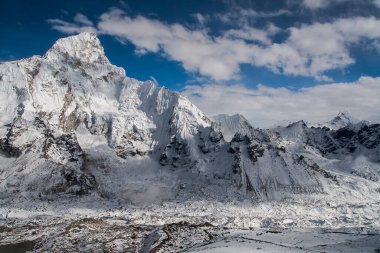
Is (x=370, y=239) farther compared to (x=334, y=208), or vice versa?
(x=334, y=208)

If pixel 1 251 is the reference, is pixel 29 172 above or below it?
above

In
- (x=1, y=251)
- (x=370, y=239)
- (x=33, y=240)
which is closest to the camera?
(x=370, y=239)

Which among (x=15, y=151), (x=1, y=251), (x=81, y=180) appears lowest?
(x=1, y=251)

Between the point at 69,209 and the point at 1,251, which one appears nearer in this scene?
the point at 1,251

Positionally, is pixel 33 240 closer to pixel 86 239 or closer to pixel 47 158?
pixel 86 239

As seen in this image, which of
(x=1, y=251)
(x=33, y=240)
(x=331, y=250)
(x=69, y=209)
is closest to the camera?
(x=331, y=250)

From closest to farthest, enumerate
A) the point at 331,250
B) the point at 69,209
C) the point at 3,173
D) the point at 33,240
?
1. the point at 331,250
2. the point at 33,240
3. the point at 69,209
4. the point at 3,173

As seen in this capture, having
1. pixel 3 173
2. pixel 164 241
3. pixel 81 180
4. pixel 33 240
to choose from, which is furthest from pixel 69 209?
pixel 164 241

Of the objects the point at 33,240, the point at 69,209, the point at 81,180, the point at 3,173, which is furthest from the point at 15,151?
the point at 33,240

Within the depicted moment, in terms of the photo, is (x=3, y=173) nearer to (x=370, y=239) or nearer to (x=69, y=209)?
(x=69, y=209)
